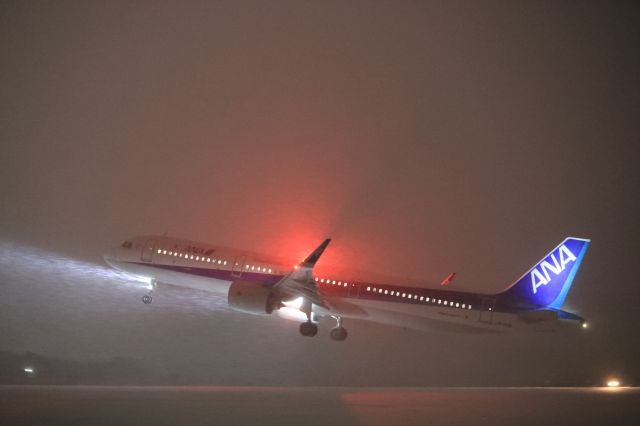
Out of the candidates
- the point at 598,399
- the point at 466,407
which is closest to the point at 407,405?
the point at 466,407

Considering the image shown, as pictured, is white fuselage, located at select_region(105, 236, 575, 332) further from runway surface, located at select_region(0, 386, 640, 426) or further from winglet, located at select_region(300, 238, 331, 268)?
runway surface, located at select_region(0, 386, 640, 426)

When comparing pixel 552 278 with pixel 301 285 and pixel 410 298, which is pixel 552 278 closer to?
pixel 410 298

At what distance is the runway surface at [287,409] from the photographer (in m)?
10.8

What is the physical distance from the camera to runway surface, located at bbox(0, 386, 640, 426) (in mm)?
10781

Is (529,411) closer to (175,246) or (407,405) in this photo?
(407,405)

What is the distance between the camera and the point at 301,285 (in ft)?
82.5

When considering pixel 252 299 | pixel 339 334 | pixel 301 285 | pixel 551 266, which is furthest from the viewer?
pixel 339 334

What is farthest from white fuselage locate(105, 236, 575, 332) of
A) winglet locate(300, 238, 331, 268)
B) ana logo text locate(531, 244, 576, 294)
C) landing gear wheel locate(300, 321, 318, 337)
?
winglet locate(300, 238, 331, 268)

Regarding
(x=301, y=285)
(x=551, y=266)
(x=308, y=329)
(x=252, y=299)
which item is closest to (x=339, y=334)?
(x=308, y=329)

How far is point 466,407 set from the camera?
14016 mm

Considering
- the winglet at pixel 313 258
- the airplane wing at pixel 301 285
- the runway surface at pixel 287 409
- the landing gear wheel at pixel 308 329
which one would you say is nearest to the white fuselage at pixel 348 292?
the airplane wing at pixel 301 285

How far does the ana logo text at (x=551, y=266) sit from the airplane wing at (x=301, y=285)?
8.37 metres

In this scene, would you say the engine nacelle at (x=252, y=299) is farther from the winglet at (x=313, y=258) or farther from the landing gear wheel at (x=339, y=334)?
the landing gear wheel at (x=339, y=334)

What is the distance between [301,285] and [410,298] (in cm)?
433
